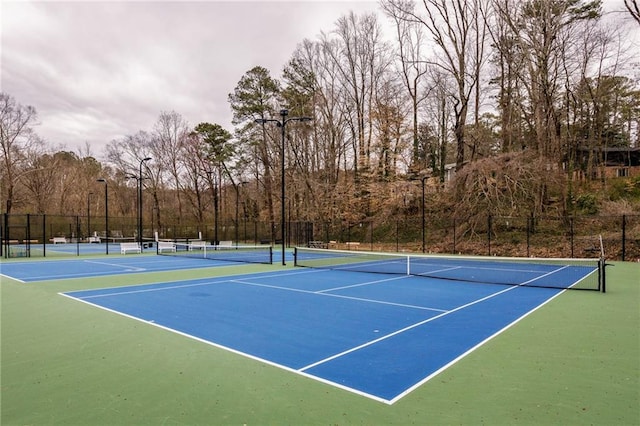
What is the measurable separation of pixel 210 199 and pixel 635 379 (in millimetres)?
51980

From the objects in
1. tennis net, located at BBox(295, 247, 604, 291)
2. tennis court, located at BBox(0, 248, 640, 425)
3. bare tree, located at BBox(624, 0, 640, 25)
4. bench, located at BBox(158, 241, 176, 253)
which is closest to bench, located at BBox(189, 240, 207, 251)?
bench, located at BBox(158, 241, 176, 253)

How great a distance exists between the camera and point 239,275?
13.9 meters

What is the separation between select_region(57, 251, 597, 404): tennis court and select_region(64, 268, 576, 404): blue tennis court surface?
0.05ft

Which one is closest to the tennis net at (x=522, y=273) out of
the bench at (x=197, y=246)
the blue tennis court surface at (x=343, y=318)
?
the blue tennis court surface at (x=343, y=318)

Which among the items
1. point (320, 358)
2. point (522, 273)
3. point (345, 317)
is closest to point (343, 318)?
point (345, 317)

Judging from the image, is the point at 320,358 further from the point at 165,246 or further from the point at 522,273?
the point at 165,246

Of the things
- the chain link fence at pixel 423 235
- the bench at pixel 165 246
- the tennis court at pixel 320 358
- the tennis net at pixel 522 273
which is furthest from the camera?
the bench at pixel 165 246

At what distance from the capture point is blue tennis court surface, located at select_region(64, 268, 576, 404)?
4805mm

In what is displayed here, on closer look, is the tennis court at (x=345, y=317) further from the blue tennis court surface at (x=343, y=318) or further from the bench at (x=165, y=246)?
the bench at (x=165, y=246)

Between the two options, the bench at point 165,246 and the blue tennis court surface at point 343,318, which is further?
the bench at point 165,246

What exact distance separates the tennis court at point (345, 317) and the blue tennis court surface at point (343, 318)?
16mm

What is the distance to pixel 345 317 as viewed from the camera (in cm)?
744

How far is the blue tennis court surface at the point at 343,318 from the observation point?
4805mm

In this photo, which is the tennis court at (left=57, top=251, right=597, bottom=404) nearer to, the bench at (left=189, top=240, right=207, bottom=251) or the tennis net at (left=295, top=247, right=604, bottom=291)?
the tennis net at (left=295, top=247, right=604, bottom=291)
